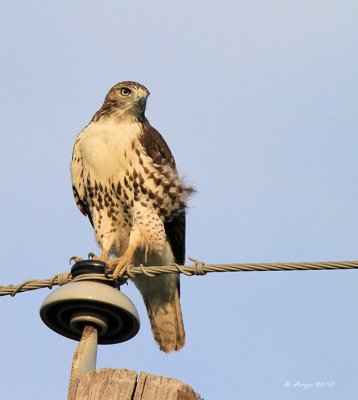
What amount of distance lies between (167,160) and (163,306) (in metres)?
1.44

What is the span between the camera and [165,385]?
3.85m

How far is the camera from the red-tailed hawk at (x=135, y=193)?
802cm

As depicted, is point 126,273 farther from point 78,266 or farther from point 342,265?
point 342,265

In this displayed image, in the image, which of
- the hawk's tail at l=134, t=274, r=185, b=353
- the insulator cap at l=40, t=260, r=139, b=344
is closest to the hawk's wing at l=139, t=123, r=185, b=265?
the hawk's tail at l=134, t=274, r=185, b=353

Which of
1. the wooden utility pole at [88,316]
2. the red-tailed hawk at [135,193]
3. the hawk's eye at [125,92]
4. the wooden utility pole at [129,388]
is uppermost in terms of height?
the hawk's eye at [125,92]

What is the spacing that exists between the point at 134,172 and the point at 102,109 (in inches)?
38.5

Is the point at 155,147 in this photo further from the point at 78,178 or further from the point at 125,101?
the point at 78,178

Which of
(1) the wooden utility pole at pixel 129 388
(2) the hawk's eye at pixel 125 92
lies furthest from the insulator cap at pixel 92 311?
(2) the hawk's eye at pixel 125 92

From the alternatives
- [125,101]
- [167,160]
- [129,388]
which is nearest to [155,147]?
[167,160]

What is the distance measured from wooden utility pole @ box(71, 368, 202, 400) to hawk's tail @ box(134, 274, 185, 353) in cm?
457

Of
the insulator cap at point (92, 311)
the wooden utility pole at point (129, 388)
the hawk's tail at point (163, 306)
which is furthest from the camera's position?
the hawk's tail at point (163, 306)

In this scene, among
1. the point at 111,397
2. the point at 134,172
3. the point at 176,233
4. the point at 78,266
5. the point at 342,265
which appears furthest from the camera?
the point at 176,233

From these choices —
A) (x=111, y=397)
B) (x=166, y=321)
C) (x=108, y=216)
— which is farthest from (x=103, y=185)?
(x=111, y=397)

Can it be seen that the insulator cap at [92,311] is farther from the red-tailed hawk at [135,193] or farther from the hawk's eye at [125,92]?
the hawk's eye at [125,92]
